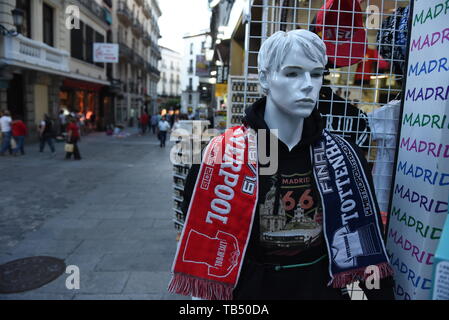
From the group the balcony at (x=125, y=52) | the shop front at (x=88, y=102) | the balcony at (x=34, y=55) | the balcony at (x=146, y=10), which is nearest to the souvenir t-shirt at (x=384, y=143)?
the balcony at (x=34, y=55)

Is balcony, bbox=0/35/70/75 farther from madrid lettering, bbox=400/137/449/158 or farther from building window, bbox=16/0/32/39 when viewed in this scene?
madrid lettering, bbox=400/137/449/158

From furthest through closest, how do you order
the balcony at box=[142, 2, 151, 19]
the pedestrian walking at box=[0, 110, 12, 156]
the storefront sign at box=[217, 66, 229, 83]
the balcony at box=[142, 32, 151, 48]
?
the balcony at box=[142, 32, 151, 48] → the balcony at box=[142, 2, 151, 19] → the pedestrian walking at box=[0, 110, 12, 156] → the storefront sign at box=[217, 66, 229, 83]

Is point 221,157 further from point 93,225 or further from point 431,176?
point 93,225

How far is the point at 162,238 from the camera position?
499 centimetres

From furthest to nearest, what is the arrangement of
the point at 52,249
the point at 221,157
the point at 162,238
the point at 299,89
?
the point at 162,238
the point at 52,249
the point at 221,157
the point at 299,89

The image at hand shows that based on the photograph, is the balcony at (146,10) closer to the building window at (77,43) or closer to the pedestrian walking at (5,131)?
the building window at (77,43)

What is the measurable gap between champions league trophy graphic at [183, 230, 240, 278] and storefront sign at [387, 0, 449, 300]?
0.90 metres

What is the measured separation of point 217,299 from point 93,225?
4391 millimetres

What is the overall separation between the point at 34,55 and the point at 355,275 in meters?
17.4

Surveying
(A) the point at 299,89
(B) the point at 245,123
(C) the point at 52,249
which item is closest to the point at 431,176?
(A) the point at 299,89

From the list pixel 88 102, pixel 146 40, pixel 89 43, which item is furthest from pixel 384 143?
pixel 146 40

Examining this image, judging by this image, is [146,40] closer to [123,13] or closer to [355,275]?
[123,13]

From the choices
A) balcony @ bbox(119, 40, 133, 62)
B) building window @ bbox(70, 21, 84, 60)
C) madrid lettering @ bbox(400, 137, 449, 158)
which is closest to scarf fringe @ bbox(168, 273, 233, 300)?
madrid lettering @ bbox(400, 137, 449, 158)

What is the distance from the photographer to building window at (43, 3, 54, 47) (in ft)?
57.5
